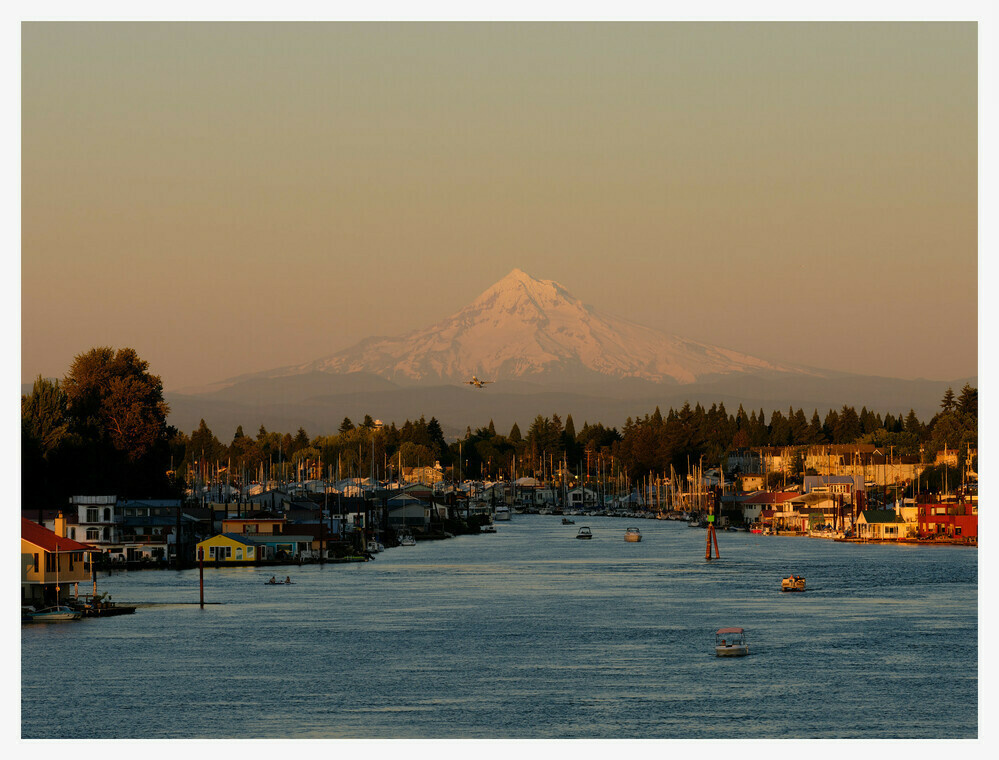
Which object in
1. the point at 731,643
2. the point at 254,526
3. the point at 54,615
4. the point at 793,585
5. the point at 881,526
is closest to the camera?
the point at 731,643

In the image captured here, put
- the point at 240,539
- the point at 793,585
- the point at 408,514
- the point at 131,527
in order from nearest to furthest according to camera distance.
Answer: the point at 793,585, the point at 131,527, the point at 240,539, the point at 408,514

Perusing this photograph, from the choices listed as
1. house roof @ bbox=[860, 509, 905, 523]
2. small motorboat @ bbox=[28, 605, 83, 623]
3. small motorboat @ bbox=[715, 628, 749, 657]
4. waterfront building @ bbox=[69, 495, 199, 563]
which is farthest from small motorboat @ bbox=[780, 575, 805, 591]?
house roof @ bbox=[860, 509, 905, 523]

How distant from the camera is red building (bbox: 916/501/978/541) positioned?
148m

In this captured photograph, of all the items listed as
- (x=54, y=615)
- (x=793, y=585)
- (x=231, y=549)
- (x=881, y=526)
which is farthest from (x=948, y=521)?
(x=54, y=615)

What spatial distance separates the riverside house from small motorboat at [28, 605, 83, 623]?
3.23 ft

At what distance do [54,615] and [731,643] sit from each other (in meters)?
34.7

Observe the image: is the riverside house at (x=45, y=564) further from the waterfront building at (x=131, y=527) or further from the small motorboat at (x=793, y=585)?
the small motorboat at (x=793, y=585)

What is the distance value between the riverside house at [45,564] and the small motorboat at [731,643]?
33.1 meters

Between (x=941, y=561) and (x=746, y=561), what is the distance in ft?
53.0

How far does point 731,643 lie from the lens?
6412cm

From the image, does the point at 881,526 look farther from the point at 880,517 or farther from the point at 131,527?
the point at 131,527

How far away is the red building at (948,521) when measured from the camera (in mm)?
148000

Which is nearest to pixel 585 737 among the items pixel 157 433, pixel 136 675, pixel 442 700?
pixel 442 700

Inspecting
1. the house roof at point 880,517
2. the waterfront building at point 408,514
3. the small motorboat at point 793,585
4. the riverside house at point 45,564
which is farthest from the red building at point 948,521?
the riverside house at point 45,564
